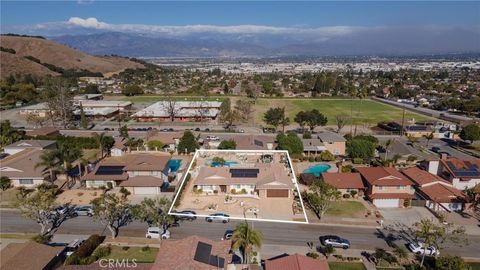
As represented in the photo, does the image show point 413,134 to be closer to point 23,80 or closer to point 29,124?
point 29,124

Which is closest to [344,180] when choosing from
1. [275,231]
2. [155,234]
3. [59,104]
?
[275,231]

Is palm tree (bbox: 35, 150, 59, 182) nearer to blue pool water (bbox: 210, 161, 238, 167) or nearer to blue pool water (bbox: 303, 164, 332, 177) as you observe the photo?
blue pool water (bbox: 210, 161, 238, 167)

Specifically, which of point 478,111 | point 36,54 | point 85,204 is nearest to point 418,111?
point 478,111

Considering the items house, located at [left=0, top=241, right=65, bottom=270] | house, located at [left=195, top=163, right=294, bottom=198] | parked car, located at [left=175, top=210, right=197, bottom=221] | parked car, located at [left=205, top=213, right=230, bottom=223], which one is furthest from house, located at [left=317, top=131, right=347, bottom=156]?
house, located at [left=0, top=241, right=65, bottom=270]

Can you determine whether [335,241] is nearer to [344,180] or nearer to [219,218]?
[219,218]

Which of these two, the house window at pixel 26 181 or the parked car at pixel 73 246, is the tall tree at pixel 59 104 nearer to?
the house window at pixel 26 181
